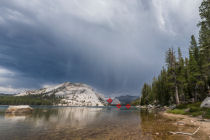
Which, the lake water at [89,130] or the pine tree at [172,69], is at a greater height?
the pine tree at [172,69]

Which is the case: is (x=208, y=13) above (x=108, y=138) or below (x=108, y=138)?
above

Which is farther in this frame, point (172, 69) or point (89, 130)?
point (172, 69)

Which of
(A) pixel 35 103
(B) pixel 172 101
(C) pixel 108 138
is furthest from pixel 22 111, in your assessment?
(A) pixel 35 103

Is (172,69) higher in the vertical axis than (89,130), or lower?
higher

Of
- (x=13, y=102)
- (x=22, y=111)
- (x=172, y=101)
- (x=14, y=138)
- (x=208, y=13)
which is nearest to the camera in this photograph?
(x=14, y=138)

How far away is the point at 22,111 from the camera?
1462 inches

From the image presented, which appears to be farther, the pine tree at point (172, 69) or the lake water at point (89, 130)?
the pine tree at point (172, 69)

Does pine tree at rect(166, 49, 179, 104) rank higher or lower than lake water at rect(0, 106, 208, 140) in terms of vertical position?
higher

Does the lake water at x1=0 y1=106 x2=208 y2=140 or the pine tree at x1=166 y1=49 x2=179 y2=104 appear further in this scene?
the pine tree at x1=166 y1=49 x2=179 y2=104

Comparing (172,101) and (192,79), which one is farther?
(172,101)

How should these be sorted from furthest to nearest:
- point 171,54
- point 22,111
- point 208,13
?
point 171,54 < point 22,111 < point 208,13

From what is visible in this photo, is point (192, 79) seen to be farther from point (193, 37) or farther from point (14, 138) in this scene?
point (14, 138)

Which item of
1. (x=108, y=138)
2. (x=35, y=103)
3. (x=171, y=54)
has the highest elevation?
(x=171, y=54)

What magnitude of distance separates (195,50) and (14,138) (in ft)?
193
